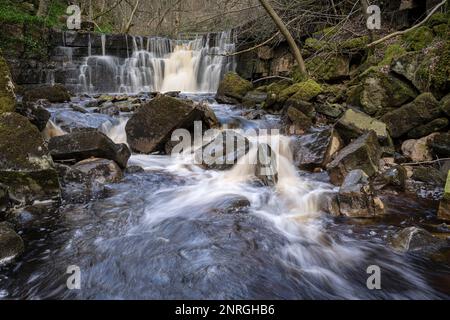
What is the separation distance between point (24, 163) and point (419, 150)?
6419 millimetres

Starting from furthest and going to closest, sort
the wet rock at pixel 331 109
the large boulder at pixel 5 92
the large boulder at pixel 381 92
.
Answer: the wet rock at pixel 331 109
the large boulder at pixel 381 92
the large boulder at pixel 5 92

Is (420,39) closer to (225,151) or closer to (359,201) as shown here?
(225,151)

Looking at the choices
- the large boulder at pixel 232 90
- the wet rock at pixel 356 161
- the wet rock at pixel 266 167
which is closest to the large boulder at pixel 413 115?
the wet rock at pixel 356 161

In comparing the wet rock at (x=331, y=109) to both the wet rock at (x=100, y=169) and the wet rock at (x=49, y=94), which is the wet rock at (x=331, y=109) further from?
Answer: the wet rock at (x=49, y=94)

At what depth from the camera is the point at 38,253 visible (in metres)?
3.63

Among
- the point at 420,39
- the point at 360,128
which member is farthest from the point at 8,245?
the point at 420,39

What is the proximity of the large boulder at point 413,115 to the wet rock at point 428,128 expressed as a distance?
0.30ft

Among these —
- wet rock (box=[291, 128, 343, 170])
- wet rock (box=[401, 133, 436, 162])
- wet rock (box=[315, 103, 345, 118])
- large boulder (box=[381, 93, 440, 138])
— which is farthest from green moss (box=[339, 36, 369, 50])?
wet rock (box=[291, 128, 343, 170])

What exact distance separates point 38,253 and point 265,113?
317 inches

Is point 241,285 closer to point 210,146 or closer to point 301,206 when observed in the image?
point 301,206

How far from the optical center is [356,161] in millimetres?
5582

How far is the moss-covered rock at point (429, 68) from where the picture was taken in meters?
7.12

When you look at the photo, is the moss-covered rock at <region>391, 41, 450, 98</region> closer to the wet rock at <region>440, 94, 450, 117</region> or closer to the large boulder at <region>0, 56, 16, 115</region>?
the wet rock at <region>440, 94, 450, 117</region>

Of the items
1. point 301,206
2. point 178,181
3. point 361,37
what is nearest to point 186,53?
point 361,37
